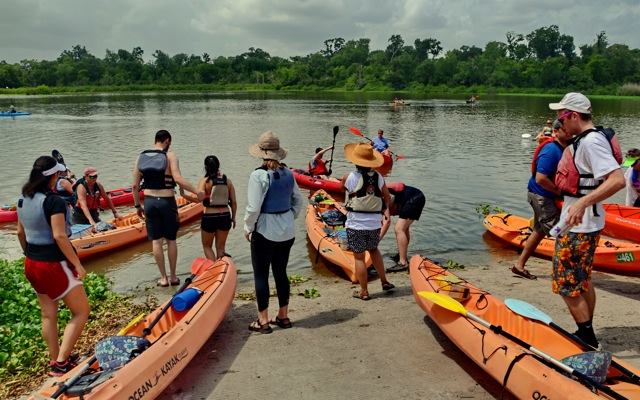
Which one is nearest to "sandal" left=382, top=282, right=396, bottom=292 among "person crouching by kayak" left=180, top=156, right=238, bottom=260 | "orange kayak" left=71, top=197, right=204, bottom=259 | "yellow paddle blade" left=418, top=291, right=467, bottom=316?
"yellow paddle blade" left=418, top=291, right=467, bottom=316

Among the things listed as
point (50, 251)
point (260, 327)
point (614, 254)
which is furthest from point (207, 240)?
point (614, 254)

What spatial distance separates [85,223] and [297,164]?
1230 cm

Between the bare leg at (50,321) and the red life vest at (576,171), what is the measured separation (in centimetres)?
480

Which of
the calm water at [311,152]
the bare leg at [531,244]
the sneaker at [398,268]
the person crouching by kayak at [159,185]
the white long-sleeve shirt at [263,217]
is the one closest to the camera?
the white long-sleeve shirt at [263,217]

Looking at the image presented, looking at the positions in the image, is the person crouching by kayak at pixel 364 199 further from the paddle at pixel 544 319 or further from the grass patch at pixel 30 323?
the grass patch at pixel 30 323

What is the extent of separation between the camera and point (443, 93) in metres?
94.2

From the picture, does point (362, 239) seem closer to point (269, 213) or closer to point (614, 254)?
point (269, 213)

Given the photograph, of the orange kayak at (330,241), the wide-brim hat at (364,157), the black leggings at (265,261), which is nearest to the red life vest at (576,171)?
the wide-brim hat at (364,157)

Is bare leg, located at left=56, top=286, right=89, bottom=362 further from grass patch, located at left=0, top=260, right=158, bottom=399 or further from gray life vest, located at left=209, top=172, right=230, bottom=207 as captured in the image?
gray life vest, located at left=209, top=172, right=230, bottom=207

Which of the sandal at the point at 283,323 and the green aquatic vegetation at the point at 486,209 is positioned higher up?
the sandal at the point at 283,323

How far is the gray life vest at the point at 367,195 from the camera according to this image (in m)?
6.16

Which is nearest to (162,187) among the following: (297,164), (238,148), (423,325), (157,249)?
(157,249)

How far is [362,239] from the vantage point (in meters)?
6.29

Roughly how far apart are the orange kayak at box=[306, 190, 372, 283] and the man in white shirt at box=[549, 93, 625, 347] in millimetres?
3385
